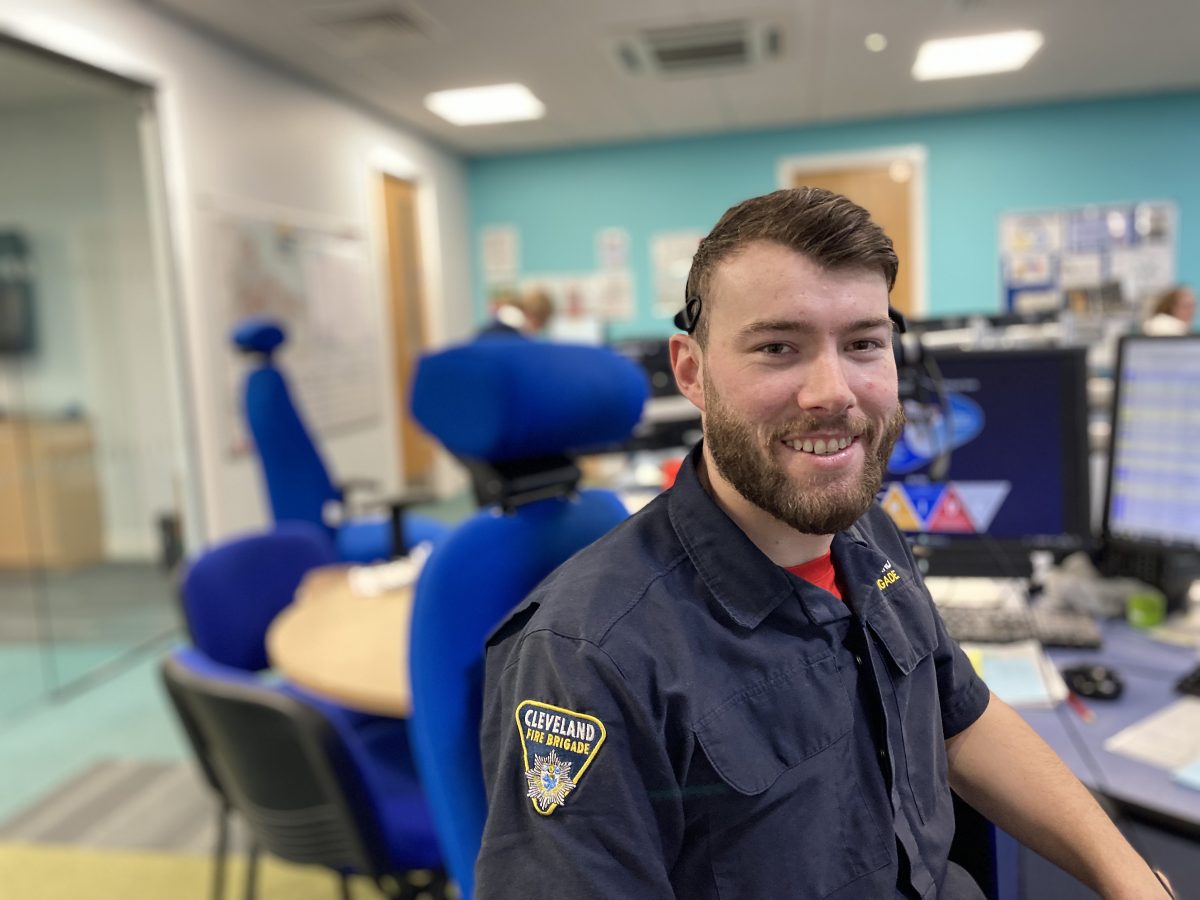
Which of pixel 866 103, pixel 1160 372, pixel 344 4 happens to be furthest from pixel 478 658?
pixel 866 103

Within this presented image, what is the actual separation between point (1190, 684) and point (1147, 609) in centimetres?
31

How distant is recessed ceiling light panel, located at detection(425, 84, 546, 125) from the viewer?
5.48 meters

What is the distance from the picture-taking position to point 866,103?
244 inches

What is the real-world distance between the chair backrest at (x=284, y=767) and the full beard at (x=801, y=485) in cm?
80

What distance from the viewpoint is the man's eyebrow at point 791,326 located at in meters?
0.78

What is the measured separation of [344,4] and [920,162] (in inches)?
176

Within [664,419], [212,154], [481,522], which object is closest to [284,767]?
[481,522]

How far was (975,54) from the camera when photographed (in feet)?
17.0

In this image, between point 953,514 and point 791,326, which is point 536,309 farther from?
point 791,326

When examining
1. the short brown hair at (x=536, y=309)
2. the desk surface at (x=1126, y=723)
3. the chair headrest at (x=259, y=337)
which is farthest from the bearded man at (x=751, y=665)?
the short brown hair at (x=536, y=309)

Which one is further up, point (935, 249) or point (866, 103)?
point (866, 103)

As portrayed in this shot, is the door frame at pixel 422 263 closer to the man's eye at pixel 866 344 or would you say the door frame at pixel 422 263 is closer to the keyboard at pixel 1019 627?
the keyboard at pixel 1019 627

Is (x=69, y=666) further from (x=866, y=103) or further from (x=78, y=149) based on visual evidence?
(x=866, y=103)

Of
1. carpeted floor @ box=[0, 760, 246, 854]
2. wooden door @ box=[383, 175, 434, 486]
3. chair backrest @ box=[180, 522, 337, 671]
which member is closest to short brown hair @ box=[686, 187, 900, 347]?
chair backrest @ box=[180, 522, 337, 671]
